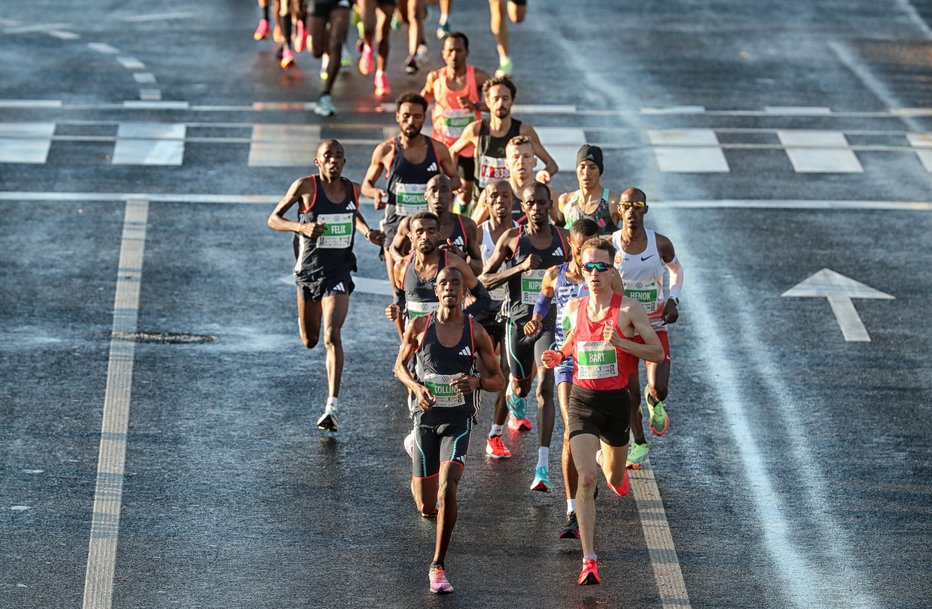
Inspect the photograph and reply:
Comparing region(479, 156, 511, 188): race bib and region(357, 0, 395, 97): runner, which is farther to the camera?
region(357, 0, 395, 97): runner

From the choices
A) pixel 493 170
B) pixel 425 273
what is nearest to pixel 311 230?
pixel 425 273

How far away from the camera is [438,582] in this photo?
38.4 feet

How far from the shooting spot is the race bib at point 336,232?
14805 millimetres

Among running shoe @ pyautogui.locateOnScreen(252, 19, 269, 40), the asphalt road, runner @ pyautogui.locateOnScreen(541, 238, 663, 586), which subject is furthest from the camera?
running shoe @ pyautogui.locateOnScreen(252, 19, 269, 40)

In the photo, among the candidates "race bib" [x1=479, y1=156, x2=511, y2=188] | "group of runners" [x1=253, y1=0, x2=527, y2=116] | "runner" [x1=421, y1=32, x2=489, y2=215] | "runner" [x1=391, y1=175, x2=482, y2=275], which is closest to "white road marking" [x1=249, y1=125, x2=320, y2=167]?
"group of runners" [x1=253, y1=0, x2=527, y2=116]

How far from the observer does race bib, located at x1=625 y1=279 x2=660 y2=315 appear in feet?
45.1

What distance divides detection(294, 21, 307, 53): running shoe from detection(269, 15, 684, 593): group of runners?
10.5m

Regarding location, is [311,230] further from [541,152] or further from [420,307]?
[541,152]

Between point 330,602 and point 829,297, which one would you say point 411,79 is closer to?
point 829,297

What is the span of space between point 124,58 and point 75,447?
13843 mm

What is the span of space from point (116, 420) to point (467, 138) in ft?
14.1

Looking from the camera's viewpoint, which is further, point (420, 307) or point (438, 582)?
point (420, 307)

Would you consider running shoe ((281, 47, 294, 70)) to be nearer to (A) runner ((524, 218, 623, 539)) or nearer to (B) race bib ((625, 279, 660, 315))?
(B) race bib ((625, 279, 660, 315))

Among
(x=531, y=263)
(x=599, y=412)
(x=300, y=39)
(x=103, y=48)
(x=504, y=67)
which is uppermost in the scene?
(x=599, y=412)
